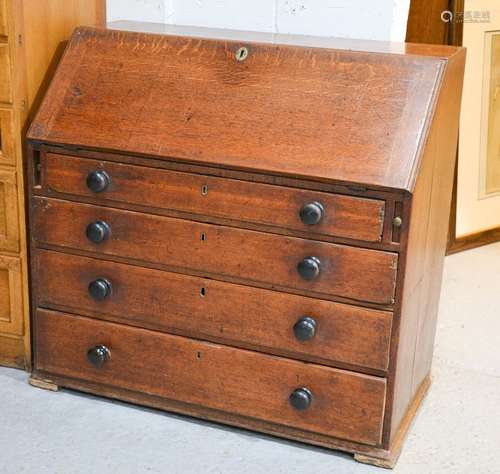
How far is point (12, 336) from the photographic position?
3.21 meters

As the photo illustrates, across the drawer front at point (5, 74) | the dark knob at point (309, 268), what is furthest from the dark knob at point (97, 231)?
the dark knob at point (309, 268)

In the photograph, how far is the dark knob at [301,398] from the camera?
275cm

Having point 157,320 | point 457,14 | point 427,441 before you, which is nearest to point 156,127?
point 157,320

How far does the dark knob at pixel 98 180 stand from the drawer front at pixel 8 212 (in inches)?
13.3

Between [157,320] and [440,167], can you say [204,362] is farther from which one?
[440,167]

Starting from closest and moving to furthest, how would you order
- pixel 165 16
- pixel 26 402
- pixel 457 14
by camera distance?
1. pixel 26 402
2. pixel 165 16
3. pixel 457 14

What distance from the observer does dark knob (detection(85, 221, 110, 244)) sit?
287 cm

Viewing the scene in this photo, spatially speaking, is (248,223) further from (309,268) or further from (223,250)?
(309,268)

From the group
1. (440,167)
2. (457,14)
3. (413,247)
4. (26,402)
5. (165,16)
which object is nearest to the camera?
(413,247)

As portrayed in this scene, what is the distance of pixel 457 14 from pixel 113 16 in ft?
5.36

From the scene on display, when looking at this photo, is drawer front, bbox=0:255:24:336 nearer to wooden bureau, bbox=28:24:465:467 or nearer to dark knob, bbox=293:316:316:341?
wooden bureau, bbox=28:24:465:467

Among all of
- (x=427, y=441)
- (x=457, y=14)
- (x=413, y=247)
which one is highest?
(x=457, y=14)

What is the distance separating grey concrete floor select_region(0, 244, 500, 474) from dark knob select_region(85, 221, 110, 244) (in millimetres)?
558

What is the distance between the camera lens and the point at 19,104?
2.96 meters
